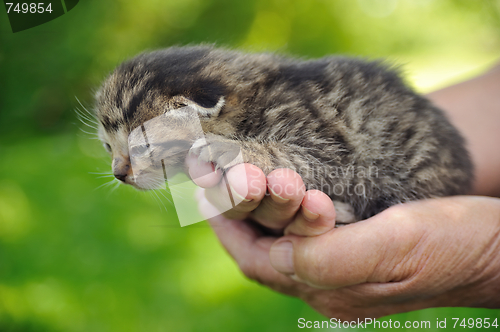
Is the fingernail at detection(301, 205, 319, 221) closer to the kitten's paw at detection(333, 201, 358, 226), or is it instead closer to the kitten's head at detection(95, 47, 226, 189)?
the kitten's paw at detection(333, 201, 358, 226)

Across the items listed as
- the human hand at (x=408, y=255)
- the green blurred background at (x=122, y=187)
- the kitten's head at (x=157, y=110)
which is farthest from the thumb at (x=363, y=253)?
the green blurred background at (x=122, y=187)

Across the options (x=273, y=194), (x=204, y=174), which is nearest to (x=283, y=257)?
(x=273, y=194)

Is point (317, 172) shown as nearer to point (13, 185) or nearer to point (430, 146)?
A: point (430, 146)

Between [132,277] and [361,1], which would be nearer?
[132,277]

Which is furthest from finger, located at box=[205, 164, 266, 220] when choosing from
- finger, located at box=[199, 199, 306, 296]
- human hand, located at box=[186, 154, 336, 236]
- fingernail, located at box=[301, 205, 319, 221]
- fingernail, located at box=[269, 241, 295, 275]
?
finger, located at box=[199, 199, 306, 296]

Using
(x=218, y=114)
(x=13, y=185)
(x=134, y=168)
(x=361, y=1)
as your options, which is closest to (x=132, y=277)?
(x=13, y=185)

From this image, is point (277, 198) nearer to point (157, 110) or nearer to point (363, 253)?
point (363, 253)
